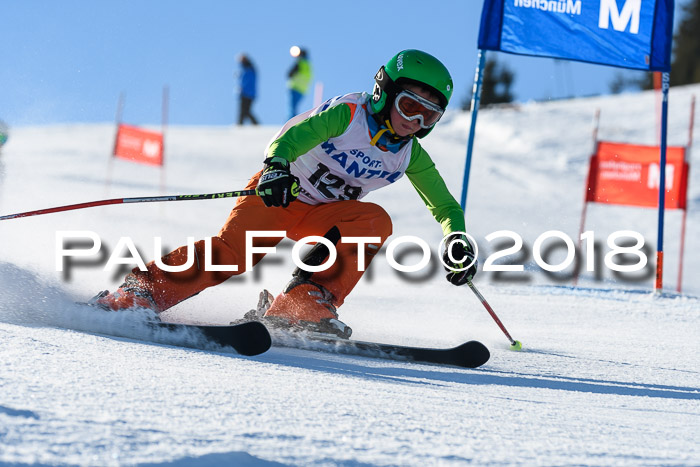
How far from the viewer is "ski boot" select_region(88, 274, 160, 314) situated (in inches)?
125

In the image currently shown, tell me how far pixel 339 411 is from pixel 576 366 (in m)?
1.70

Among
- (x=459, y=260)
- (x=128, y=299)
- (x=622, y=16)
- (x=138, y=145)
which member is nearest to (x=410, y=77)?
(x=459, y=260)

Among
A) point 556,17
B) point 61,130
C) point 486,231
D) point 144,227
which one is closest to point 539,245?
point 486,231

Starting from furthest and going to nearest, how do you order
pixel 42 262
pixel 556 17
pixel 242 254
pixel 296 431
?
pixel 556 17
pixel 42 262
pixel 242 254
pixel 296 431

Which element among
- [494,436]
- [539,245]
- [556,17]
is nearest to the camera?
[494,436]

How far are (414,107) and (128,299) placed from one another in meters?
1.42

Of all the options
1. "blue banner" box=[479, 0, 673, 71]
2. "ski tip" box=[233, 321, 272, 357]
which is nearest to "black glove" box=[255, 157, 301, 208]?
"ski tip" box=[233, 321, 272, 357]

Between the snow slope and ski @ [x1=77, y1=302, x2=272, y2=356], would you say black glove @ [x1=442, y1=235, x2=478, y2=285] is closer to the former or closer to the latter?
the snow slope

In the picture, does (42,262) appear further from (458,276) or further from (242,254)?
(458,276)

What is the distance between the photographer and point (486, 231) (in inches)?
413

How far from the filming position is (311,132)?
135 inches

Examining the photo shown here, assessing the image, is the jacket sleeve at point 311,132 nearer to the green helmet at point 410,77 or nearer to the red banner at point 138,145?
the green helmet at point 410,77

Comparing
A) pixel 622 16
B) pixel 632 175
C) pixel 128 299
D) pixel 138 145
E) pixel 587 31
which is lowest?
pixel 128 299

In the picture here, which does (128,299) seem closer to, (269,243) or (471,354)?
(269,243)
